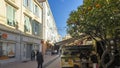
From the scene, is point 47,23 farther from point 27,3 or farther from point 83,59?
point 83,59

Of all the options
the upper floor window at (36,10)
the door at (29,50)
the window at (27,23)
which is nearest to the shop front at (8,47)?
the window at (27,23)

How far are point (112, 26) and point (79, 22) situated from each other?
5.67ft

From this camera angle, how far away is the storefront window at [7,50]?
26225mm

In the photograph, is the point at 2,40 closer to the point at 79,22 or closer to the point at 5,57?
the point at 5,57

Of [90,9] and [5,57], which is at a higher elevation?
[90,9]

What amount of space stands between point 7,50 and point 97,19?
18.5 meters

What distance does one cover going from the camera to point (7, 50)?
27938 mm

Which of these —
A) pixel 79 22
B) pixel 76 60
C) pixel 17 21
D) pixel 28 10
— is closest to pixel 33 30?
pixel 28 10

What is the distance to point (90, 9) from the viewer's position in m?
11.8

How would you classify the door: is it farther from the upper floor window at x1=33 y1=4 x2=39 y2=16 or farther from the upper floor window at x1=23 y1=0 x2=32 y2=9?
the upper floor window at x1=33 y1=4 x2=39 y2=16

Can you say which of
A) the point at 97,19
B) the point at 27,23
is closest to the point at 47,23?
the point at 27,23

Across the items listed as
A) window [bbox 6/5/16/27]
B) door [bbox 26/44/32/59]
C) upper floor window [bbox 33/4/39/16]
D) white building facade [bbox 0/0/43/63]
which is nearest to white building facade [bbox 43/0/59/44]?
upper floor window [bbox 33/4/39/16]

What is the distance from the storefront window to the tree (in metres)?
15.0

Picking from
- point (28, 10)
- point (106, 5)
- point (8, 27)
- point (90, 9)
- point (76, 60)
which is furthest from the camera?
point (28, 10)
